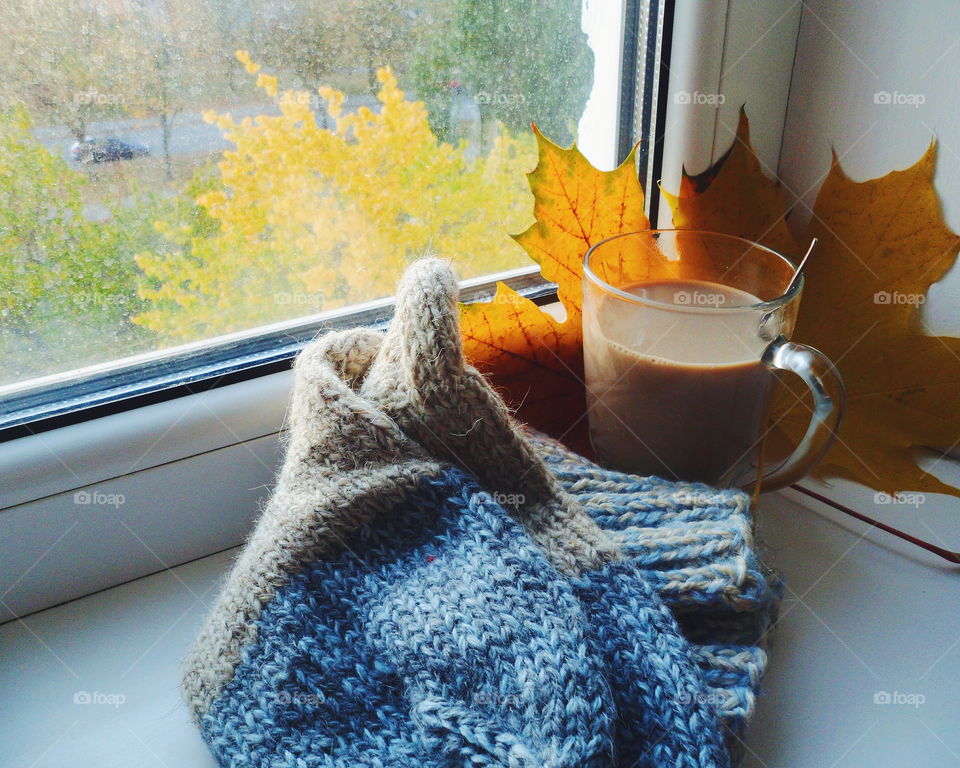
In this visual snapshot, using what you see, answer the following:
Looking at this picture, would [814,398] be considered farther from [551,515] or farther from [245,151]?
[245,151]

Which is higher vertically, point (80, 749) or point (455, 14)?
point (455, 14)

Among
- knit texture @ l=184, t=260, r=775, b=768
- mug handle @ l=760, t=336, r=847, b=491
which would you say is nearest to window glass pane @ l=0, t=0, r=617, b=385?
knit texture @ l=184, t=260, r=775, b=768

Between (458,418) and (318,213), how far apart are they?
0.77 ft

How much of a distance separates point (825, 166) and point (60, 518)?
25.2 inches

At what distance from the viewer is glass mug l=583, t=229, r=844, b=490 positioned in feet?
1.53

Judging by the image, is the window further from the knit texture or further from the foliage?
the knit texture

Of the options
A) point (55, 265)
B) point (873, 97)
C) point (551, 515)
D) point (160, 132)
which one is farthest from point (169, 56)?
point (873, 97)

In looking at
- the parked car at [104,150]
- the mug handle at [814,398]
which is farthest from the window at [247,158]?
the mug handle at [814,398]

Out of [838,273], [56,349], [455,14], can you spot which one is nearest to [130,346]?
[56,349]

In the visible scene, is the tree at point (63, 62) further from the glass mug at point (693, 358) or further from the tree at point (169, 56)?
the glass mug at point (693, 358)

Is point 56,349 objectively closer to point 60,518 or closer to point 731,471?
point 60,518

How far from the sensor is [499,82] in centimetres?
60

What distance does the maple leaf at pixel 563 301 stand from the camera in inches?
21.7

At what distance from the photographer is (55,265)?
48cm
